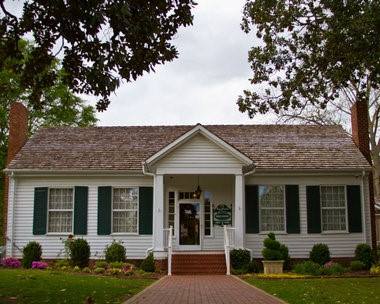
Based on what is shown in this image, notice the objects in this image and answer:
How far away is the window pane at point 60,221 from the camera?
2341cm

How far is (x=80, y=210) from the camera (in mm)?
23297

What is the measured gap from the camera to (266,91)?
14.1 meters

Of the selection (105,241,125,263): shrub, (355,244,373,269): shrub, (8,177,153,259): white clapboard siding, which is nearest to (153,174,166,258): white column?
(105,241,125,263): shrub

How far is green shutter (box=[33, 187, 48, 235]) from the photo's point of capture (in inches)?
916

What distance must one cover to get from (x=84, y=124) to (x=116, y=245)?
928 inches

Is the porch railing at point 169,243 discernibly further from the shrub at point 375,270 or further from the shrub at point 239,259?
the shrub at point 375,270

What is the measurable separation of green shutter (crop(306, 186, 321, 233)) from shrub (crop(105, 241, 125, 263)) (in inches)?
300

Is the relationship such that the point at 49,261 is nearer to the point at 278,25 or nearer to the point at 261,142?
the point at 261,142

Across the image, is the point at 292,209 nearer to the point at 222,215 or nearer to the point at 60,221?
the point at 222,215

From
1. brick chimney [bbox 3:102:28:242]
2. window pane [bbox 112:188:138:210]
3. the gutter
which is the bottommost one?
window pane [bbox 112:188:138:210]

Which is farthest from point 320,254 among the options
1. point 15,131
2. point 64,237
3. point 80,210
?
point 15,131

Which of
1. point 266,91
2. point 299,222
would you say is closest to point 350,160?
point 299,222

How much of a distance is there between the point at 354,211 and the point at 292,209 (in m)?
2.54

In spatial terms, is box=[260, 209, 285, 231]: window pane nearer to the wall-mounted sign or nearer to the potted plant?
the wall-mounted sign
